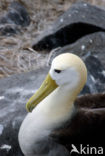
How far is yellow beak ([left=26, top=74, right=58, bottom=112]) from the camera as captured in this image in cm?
180

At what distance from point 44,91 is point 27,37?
2170 mm

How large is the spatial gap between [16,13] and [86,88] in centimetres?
210

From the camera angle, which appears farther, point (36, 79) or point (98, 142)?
point (36, 79)

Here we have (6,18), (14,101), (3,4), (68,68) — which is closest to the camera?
(68,68)

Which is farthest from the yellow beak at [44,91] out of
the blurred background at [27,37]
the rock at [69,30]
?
the rock at [69,30]

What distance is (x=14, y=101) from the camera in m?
2.34

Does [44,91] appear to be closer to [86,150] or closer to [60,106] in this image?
[60,106]

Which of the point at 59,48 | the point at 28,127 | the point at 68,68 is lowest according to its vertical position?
the point at 59,48

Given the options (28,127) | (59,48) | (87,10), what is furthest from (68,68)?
(87,10)

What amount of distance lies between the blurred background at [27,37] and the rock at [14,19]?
0.02 meters

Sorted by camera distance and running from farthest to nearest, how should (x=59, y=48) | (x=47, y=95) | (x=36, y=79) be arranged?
(x=59, y=48)
(x=36, y=79)
(x=47, y=95)

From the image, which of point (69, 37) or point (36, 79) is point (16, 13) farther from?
point (36, 79)

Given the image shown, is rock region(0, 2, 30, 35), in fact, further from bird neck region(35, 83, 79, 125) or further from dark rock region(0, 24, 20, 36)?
bird neck region(35, 83, 79, 125)

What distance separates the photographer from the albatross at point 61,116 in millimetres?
1729
